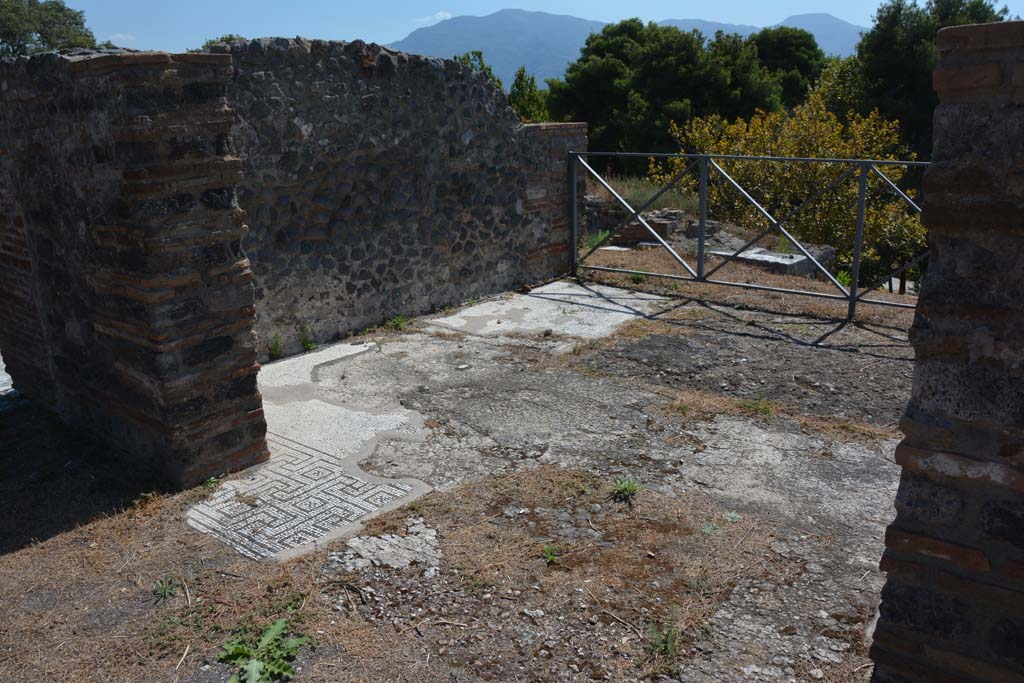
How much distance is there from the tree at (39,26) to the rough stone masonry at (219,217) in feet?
107

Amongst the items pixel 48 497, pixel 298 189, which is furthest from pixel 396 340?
pixel 48 497

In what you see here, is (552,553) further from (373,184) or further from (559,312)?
(559,312)

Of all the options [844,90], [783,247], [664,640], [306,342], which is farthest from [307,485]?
[844,90]

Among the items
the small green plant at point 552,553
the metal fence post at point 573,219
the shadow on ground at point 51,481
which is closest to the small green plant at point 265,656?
the small green plant at point 552,553

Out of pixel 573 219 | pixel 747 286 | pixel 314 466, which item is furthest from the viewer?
pixel 573 219

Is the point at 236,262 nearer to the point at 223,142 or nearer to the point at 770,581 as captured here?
Answer: the point at 223,142

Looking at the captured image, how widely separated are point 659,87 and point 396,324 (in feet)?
61.8

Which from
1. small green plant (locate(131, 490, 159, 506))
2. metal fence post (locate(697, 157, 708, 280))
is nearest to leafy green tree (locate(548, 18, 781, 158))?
metal fence post (locate(697, 157, 708, 280))

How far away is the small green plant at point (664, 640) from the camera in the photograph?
2.86 metres

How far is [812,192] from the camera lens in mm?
13047

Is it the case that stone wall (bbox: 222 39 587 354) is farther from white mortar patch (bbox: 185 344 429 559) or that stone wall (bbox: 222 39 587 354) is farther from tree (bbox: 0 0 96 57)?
tree (bbox: 0 0 96 57)

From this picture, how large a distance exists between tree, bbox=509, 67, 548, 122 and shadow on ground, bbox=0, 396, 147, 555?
59.8 feet

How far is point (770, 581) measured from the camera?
10.8ft

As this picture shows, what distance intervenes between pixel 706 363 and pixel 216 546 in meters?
3.77
